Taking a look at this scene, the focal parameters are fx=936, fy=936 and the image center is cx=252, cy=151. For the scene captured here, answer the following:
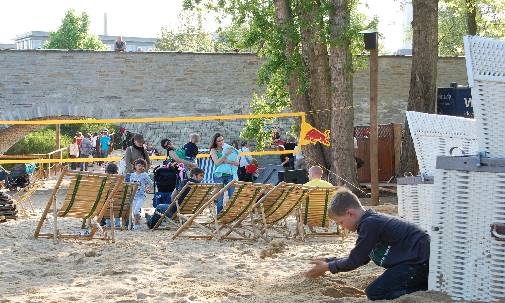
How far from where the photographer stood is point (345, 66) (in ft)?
60.3

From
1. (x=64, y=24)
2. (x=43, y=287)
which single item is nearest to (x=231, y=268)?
(x=43, y=287)

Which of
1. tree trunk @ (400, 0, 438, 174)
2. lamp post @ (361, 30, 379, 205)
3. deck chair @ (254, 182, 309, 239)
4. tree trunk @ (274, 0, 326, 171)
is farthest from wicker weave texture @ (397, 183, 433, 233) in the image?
tree trunk @ (400, 0, 438, 174)

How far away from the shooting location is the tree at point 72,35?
232 ft

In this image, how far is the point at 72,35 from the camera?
233 feet

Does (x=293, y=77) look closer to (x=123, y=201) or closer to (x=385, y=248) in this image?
(x=123, y=201)

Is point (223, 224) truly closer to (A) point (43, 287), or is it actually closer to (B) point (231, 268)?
(B) point (231, 268)

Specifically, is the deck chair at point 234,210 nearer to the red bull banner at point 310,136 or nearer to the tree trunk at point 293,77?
the red bull banner at point 310,136

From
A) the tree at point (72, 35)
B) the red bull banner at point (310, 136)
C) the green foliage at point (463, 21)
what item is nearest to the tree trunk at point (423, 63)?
the red bull banner at point (310, 136)

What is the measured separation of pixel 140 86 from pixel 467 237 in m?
23.8

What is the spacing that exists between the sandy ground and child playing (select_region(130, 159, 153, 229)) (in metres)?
1.31

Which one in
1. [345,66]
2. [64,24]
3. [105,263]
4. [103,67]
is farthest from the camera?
[64,24]

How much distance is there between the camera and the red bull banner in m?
18.7

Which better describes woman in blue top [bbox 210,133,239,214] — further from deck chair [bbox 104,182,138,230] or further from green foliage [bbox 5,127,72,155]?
green foliage [bbox 5,127,72,155]

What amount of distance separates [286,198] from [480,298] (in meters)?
5.65
